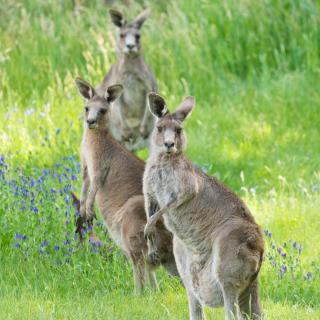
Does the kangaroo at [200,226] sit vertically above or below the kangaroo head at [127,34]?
below

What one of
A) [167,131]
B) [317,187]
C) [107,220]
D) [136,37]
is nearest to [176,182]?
[167,131]

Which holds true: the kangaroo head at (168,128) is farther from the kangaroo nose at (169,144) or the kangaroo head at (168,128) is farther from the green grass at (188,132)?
the green grass at (188,132)

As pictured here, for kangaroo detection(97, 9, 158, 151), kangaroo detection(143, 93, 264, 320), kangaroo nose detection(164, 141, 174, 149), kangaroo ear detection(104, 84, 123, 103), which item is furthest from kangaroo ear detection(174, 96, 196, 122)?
kangaroo detection(97, 9, 158, 151)

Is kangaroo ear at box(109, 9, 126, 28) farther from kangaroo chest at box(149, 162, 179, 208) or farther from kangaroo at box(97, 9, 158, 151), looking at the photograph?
kangaroo chest at box(149, 162, 179, 208)

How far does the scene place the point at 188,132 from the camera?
11039 millimetres

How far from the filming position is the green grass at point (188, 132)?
280 inches

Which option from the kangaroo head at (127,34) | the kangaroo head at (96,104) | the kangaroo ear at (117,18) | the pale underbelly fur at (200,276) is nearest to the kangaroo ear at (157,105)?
→ the pale underbelly fur at (200,276)

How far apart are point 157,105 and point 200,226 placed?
2.80 ft

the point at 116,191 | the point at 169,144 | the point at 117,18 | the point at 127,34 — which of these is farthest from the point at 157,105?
the point at 117,18

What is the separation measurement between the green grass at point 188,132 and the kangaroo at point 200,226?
0.37 metres

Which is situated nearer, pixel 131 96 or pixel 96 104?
pixel 96 104

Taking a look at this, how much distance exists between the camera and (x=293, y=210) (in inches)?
344

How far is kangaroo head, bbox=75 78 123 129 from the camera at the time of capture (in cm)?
769

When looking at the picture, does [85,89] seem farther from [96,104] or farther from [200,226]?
[200,226]
